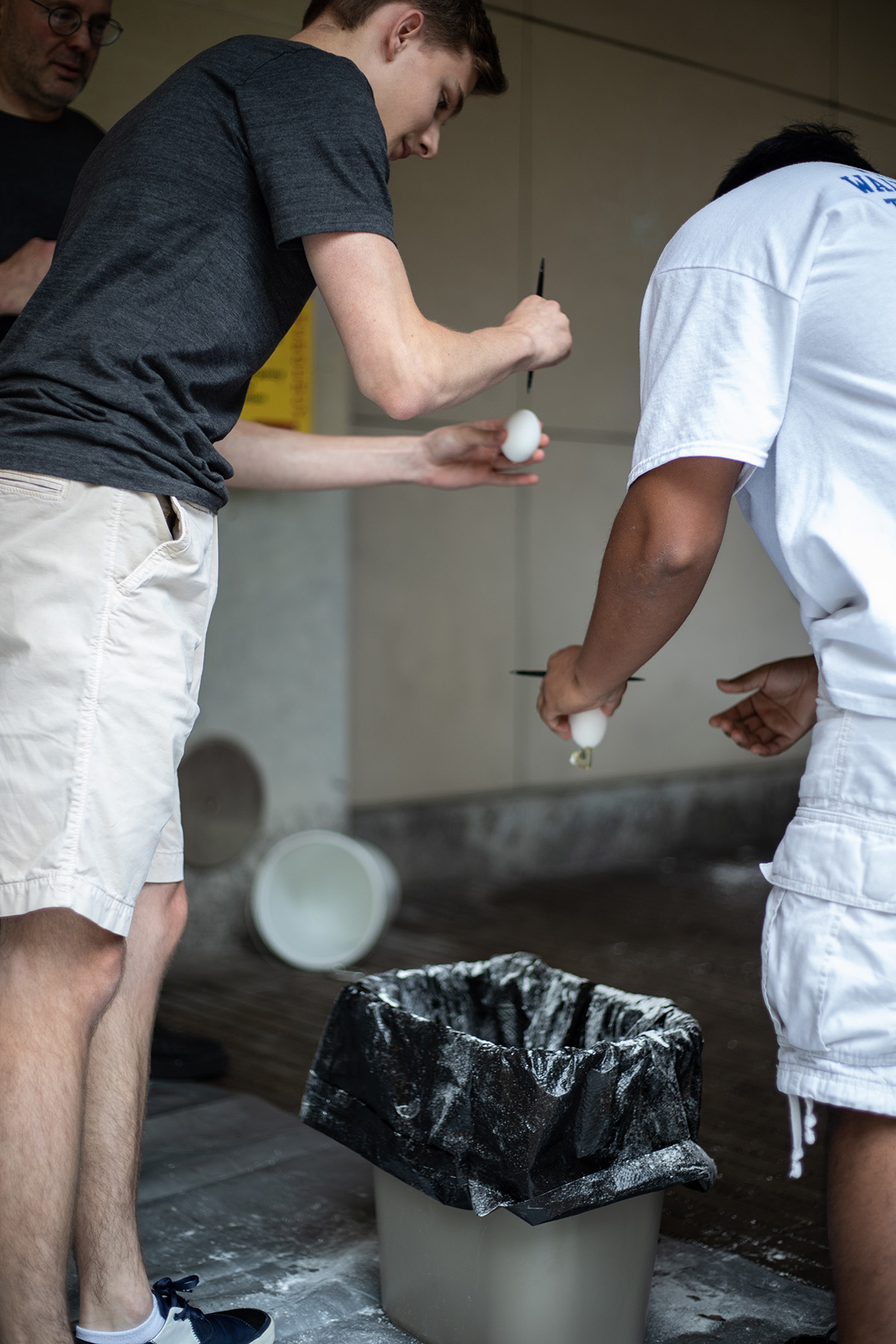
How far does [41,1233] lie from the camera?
131cm

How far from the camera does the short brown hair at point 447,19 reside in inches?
61.7

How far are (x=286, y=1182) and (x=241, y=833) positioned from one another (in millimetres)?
1731

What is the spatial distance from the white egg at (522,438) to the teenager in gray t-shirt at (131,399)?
1.05 feet

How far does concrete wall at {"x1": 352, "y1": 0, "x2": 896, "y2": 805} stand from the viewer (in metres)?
4.49

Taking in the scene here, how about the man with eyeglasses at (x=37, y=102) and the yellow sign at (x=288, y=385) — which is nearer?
the man with eyeglasses at (x=37, y=102)

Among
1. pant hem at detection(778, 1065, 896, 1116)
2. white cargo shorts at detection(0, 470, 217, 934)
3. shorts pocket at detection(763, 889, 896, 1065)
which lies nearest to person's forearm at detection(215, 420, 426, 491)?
white cargo shorts at detection(0, 470, 217, 934)

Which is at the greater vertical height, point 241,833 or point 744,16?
point 744,16

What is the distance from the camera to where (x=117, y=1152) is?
5.15ft

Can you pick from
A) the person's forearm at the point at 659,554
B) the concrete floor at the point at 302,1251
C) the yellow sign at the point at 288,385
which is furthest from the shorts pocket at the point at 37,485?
the yellow sign at the point at 288,385

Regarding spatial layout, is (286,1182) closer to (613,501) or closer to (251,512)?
(251,512)

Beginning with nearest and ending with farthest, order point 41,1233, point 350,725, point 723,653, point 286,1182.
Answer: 1. point 41,1233
2. point 286,1182
3. point 350,725
4. point 723,653

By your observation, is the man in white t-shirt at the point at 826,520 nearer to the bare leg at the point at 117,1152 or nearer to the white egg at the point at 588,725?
the white egg at the point at 588,725

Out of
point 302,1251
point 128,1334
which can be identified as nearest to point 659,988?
point 302,1251

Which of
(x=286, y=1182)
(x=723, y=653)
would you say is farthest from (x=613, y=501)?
(x=286, y=1182)
